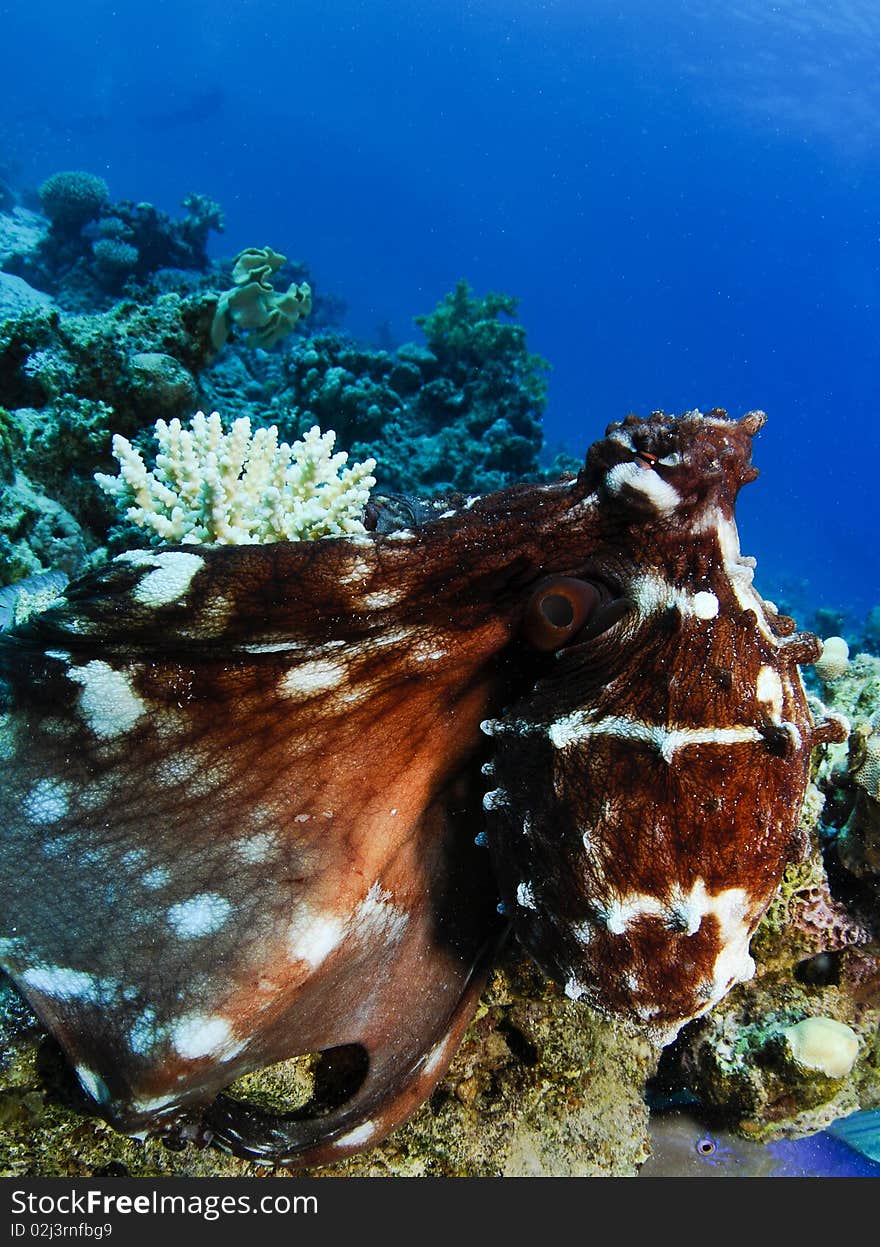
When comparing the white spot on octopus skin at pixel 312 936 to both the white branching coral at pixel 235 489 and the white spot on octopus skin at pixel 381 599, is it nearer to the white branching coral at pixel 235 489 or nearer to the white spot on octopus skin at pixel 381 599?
the white spot on octopus skin at pixel 381 599

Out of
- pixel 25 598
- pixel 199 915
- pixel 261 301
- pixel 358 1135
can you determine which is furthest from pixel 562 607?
pixel 261 301

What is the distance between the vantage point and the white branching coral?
2934mm

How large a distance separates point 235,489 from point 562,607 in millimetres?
1664

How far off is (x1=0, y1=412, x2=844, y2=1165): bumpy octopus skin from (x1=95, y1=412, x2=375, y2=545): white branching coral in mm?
896

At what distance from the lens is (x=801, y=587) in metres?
36.4

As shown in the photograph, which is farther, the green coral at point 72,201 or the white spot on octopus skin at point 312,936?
the green coral at point 72,201

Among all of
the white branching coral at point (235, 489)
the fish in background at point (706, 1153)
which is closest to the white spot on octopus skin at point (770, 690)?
the white branching coral at point (235, 489)

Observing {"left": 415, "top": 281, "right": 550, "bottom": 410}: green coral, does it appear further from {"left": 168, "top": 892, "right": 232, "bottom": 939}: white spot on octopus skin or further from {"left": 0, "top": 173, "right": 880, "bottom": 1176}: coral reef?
{"left": 168, "top": 892, "right": 232, "bottom": 939}: white spot on octopus skin

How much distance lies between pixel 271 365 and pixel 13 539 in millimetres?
11837

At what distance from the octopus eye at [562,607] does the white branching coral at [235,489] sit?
1154mm

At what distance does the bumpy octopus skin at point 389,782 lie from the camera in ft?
5.63

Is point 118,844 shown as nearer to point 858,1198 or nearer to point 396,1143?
point 396,1143

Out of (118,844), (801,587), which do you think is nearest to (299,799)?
(118,844)

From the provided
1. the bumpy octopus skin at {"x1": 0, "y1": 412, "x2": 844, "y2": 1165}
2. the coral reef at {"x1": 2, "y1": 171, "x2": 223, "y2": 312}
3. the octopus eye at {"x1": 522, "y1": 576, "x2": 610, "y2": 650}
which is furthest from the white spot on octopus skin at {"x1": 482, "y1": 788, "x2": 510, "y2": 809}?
the coral reef at {"x1": 2, "y1": 171, "x2": 223, "y2": 312}
